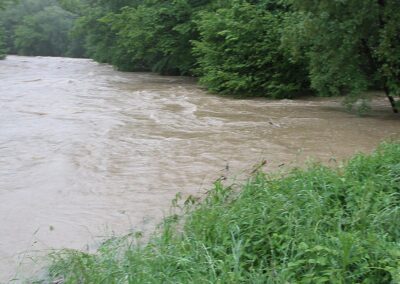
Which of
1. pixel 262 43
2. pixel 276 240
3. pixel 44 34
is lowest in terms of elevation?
pixel 276 240

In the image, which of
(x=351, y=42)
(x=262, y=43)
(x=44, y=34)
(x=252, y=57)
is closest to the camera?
(x=351, y=42)

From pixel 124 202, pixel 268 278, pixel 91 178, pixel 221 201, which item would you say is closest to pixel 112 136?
pixel 91 178

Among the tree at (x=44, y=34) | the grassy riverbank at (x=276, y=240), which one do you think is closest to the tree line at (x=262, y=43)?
the grassy riverbank at (x=276, y=240)

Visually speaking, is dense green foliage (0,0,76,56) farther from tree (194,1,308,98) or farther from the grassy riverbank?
the grassy riverbank

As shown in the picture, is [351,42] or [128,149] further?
→ [351,42]

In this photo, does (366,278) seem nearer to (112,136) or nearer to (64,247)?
(64,247)

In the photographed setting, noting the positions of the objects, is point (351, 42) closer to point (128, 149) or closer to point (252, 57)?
point (252, 57)

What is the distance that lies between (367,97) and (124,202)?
841 cm

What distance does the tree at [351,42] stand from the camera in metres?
11.6

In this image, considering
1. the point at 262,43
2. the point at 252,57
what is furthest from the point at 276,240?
the point at 252,57

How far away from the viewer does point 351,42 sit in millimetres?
12023

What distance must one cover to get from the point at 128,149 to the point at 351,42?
5915mm

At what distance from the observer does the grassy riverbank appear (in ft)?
12.7

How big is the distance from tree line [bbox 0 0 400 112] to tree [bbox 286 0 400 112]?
2 centimetres
